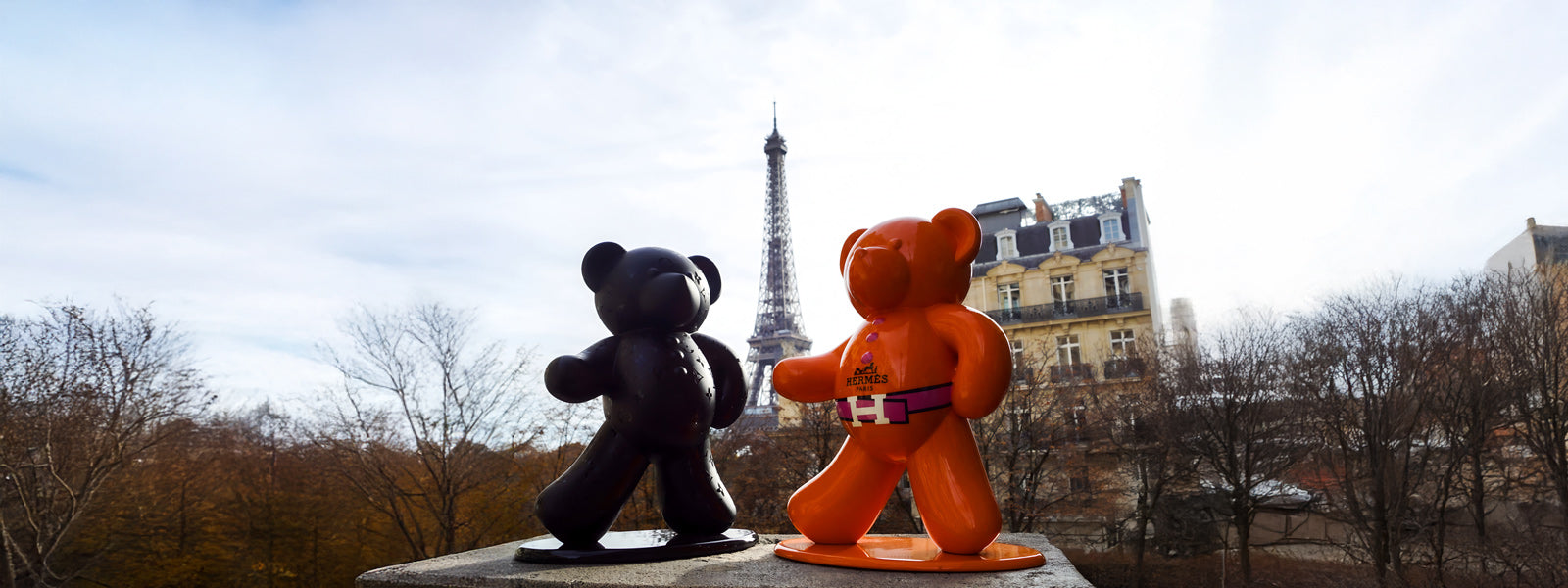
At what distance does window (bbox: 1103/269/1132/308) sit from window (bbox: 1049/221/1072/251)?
2.10m

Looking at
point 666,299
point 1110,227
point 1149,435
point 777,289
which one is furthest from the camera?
point 777,289

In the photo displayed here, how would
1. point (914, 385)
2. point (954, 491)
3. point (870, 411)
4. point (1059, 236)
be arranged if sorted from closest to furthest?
point (954, 491) < point (914, 385) < point (870, 411) < point (1059, 236)

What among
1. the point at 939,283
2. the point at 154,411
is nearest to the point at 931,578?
the point at 939,283

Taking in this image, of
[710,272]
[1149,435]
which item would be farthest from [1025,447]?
[710,272]

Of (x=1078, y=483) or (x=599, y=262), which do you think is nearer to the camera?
(x=599, y=262)

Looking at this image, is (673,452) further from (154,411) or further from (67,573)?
(67,573)

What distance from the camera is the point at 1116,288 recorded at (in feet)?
70.6

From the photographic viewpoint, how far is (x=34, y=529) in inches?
575

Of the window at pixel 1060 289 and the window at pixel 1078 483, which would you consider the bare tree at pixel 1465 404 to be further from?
the window at pixel 1060 289

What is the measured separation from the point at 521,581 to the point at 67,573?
A: 1755 cm

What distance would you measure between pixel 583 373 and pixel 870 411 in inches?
58.7

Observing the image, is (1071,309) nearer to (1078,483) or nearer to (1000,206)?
(1000,206)

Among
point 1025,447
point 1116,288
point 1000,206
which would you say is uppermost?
point 1000,206

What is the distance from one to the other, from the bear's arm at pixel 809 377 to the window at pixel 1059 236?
20.5 m
